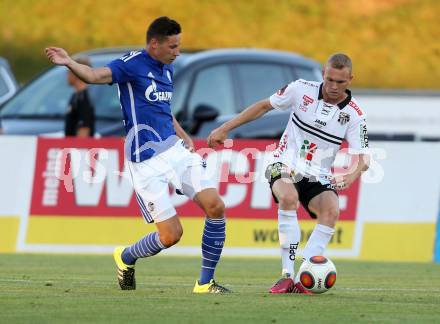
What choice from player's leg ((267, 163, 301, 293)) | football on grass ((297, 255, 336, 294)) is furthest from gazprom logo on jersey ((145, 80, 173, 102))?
football on grass ((297, 255, 336, 294))

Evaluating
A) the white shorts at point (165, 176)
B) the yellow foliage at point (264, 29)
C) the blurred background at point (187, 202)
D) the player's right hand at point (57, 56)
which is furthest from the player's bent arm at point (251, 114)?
the yellow foliage at point (264, 29)

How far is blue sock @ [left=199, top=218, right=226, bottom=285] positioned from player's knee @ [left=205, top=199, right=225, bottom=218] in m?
0.06

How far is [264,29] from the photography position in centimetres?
5041

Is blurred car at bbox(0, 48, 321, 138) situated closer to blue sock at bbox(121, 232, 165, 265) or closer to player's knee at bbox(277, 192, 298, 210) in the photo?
player's knee at bbox(277, 192, 298, 210)

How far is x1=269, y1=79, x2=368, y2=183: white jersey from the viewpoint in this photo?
36.4 feet

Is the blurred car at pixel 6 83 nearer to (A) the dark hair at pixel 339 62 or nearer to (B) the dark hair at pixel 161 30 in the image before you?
(B) the dark hair at pixel 161 30

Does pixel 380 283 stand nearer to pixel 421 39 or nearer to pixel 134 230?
pixel 134 230

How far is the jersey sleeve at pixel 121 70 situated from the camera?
34.2 feet

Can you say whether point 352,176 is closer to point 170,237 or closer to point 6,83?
point 170,237

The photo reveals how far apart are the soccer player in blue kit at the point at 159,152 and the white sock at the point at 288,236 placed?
2.10ft

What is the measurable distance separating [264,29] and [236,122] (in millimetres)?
39744

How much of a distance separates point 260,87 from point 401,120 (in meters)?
13.9

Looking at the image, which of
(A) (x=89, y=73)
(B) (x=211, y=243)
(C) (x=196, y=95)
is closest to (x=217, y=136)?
(B) (x=211, y=243)

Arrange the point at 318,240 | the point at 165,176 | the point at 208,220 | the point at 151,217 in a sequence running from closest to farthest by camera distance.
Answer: the point at 208,220 < the point at 165,176 < the point at 151,217 < the point at 318,240
